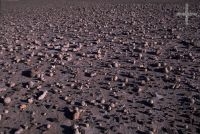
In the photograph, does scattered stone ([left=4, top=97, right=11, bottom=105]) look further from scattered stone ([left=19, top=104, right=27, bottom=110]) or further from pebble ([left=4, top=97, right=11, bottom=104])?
scattered stone ([left=19, top=104, right=27, bottom=110])

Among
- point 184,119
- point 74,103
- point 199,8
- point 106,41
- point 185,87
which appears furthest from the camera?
point 199,8

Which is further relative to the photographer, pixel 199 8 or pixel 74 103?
pixel 199 8

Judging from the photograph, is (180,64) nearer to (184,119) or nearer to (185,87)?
(185,87)

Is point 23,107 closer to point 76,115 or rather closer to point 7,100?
point 7,100

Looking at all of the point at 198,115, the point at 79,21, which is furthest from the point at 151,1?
the point at 198,115

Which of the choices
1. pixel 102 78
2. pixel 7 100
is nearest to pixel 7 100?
pixel 7 100

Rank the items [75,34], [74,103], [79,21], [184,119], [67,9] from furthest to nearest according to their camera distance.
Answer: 1. [67,9]
2. [79,21]
3. [75,34]
4. [74,103]
5. [184,119]

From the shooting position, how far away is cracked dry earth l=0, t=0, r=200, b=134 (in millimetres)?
5387

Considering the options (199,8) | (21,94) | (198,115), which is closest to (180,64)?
(198,115)

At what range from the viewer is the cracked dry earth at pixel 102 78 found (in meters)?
5.39

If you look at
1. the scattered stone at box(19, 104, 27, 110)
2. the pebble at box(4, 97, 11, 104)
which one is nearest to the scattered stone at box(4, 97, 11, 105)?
the pebble at box(4, 97, 11, 104)

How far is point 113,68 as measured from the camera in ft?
25.5

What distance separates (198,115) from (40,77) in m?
3.73

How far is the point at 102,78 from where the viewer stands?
284 inches
